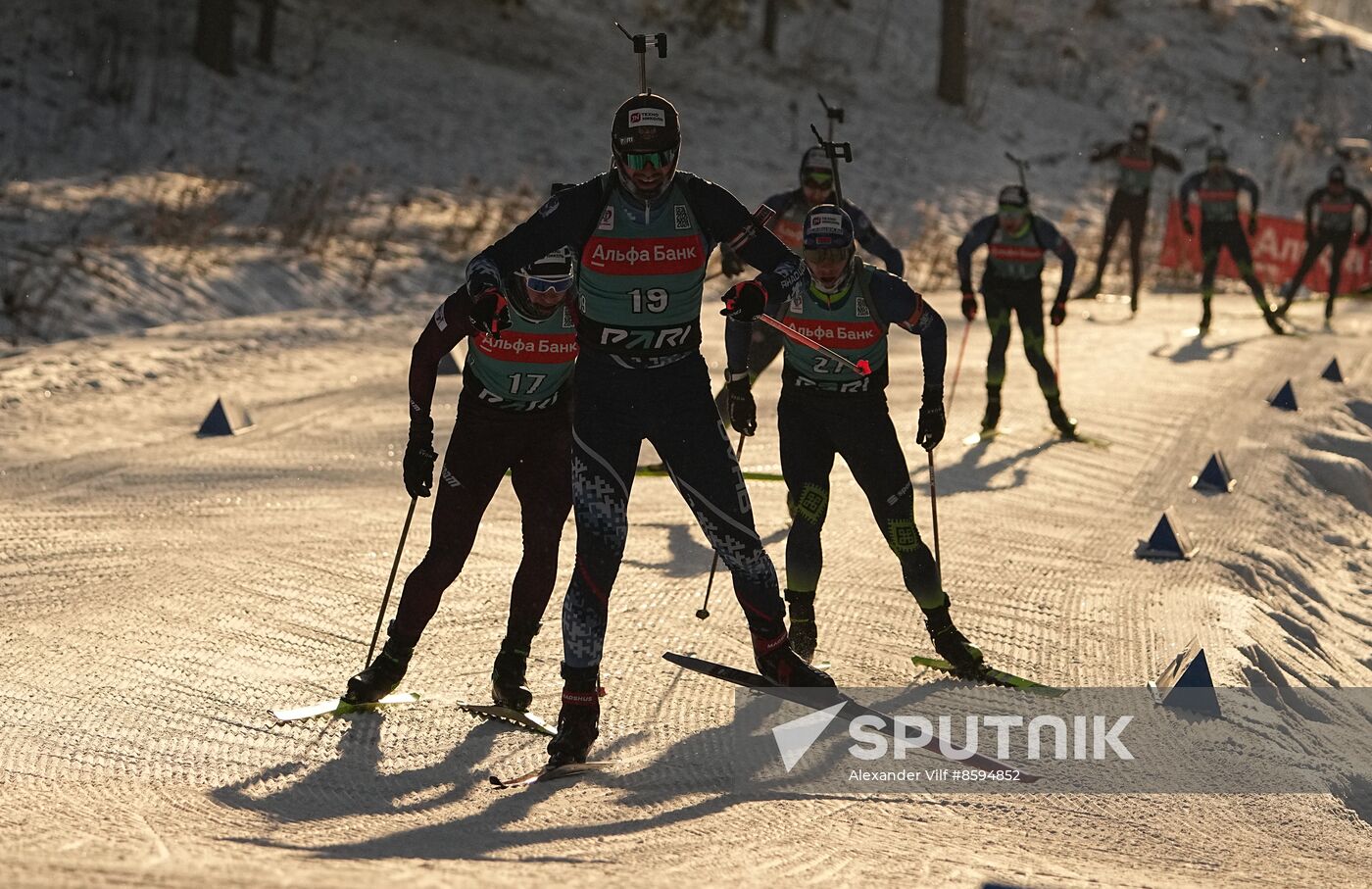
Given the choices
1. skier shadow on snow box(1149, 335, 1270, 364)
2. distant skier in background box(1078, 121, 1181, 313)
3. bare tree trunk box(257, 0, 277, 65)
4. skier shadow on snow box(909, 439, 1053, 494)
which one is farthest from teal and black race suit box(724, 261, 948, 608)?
bare tree trunk box(257, 0, 277, 65)

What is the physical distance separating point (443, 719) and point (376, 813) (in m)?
1.00

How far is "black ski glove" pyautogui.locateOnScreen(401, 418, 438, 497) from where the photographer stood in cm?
615

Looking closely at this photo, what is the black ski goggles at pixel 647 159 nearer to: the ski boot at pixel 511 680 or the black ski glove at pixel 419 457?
the black ski glove at pixel 419 457

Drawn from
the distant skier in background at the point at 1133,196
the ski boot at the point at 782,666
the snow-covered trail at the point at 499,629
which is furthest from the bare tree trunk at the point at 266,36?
the ski boot at the point at 782,666

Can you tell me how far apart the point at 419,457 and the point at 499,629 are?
65.5 inches

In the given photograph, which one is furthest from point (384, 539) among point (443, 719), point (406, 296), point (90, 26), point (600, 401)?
point (90, 26)

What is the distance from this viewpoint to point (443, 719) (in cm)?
637

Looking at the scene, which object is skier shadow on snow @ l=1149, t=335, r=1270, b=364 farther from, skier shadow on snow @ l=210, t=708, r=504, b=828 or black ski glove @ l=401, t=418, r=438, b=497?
skier shadow on snow @ l=210, t=708, r=504, b=828

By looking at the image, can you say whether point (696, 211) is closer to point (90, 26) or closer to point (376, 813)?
point (376, 813)

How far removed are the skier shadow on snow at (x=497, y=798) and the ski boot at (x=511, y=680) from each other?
0.22m

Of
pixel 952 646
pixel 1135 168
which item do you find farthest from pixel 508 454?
pixel 1135 168

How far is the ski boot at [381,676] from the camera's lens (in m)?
6.33

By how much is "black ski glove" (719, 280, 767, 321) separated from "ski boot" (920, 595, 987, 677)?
1.95m

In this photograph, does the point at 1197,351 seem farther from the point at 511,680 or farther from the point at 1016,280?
the point at 511,680
